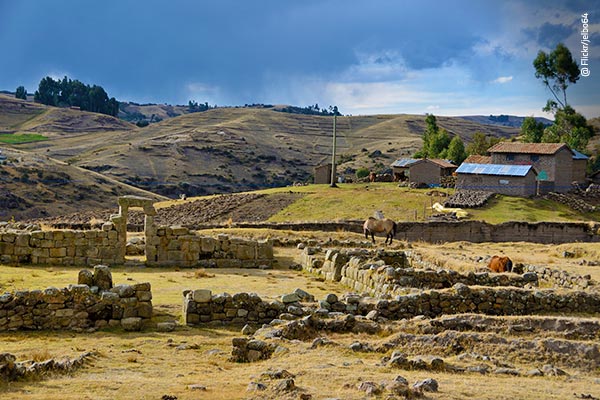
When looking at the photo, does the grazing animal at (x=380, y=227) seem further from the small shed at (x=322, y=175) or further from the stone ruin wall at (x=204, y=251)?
the small shed at (x=322, y=175)

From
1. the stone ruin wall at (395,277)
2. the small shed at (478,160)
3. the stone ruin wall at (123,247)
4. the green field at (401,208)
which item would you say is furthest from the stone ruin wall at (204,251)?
the small shed at (478,160)

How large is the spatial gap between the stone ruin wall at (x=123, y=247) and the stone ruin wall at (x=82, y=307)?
9772 mm

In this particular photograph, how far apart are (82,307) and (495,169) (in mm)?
47149

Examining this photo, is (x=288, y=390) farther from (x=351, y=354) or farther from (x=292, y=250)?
(x=292, y=250)

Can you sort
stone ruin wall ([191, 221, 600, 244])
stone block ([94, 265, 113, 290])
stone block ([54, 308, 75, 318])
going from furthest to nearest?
stone ruin wall ([191, 221, 600, 244]), stone block ([94, 265, 113, 290]), stone block ([54, 308, 75, 318])

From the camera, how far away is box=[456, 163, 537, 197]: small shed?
55.8m

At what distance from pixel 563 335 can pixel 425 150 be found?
77909mm

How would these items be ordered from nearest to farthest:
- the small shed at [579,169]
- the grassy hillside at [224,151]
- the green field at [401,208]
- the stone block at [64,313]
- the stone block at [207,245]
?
1. the stone block at [64,313]
2. the stone block at [207,245]
3. the green field at [401,208]
4. the small shed at [579,169]
5. the grassy hillside at [224,151]

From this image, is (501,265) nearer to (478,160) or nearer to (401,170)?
(478,160)

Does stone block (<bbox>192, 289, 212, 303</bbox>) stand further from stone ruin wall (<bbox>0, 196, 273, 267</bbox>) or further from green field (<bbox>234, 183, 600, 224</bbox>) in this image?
green field (<bbox>234, 183, 600, 224</bbox>)

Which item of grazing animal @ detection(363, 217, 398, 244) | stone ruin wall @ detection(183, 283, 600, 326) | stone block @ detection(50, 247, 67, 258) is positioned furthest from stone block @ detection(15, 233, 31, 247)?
grazing animal @ detection(363, 217, 398, 244)

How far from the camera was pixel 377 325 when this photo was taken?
538 inches

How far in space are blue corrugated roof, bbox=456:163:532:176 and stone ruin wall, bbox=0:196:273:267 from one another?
111 feet

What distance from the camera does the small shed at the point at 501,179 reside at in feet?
183
